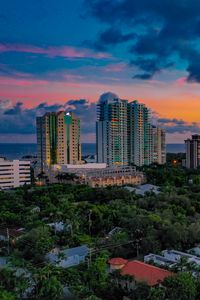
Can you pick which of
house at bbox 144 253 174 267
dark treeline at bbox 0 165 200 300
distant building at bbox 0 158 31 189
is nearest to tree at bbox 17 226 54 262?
dark treeline at bbox 0 165 200 300

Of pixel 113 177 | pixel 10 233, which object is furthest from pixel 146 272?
pixel 113 177

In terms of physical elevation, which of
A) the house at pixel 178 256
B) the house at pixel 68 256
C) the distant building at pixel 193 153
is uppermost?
the distant building at pixel 193 153

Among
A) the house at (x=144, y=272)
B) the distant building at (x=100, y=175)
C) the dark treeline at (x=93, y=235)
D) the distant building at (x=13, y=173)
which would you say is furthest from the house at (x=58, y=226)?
the distant building at (x=13, y=173)

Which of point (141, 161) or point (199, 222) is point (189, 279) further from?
point (141, 161)

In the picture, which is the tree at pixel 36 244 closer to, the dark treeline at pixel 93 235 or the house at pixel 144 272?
the dark treeline at pixel 93 235

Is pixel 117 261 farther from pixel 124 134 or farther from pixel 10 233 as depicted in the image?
pixel 124 134

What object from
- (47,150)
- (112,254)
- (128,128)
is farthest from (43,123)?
(112,254)

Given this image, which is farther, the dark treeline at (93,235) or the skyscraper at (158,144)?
the skyscraper at (158,144)

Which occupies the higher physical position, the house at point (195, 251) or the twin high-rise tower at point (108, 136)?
the twin high-rise tower at point (108, 136)
